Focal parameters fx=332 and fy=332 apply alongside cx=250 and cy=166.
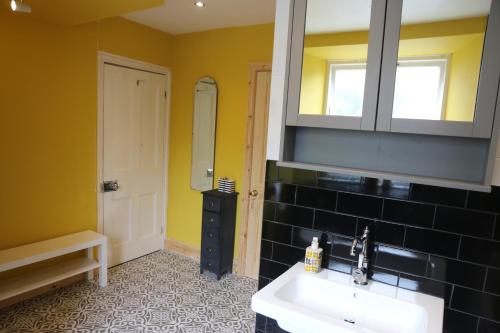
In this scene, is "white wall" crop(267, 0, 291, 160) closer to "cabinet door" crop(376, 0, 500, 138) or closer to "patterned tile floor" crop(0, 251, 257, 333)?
"cabinet door" crop(376, 0, 500, 138)

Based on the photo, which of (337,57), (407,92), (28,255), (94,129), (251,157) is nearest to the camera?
(407,92)

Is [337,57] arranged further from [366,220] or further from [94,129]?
[94,129]

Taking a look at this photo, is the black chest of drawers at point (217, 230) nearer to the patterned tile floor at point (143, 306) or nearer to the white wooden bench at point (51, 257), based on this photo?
the patterned tile floor at point (143, 306)

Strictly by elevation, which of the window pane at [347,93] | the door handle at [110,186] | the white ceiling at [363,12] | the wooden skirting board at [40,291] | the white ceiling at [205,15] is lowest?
the wooden skirting board at [40,291]

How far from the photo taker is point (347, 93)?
1424mm

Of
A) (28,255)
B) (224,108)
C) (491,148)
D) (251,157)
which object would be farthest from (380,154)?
(28,255)

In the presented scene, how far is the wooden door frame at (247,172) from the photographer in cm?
317

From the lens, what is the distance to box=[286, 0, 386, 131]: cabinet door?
135cm

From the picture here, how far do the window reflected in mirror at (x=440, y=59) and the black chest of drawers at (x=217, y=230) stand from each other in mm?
2159

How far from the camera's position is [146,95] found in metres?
3.48

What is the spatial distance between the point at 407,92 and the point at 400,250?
68cm

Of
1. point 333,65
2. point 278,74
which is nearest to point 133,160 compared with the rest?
point 278,74

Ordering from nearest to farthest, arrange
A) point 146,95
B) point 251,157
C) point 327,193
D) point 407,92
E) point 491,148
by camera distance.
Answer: point 491,148
point 407,92
point 327,193
point 251,157
point 146,95

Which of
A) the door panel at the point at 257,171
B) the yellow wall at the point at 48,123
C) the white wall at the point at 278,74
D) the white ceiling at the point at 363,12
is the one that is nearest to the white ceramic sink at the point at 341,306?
the white wall at the point at 278,74
